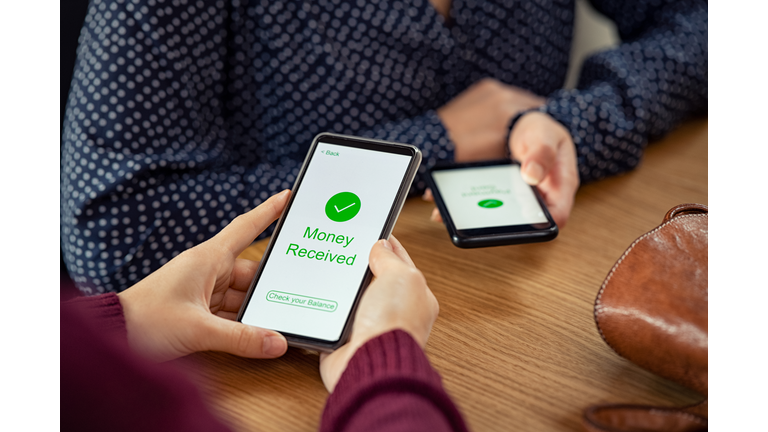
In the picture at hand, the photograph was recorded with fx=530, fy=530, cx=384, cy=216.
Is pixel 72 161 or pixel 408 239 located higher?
pixel 72 161

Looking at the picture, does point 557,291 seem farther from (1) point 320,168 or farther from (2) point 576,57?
(2) point 576,57

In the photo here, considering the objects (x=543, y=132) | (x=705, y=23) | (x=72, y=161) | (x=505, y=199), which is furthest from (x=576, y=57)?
(x=72, y=161)

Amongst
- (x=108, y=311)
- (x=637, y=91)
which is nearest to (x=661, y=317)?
(x=108, y=311)

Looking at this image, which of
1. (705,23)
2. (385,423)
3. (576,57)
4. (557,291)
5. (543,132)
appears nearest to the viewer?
(385,423)

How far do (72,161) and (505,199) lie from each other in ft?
1.56

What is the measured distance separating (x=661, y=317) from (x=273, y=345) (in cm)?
27

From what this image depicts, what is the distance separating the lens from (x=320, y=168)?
0.51m

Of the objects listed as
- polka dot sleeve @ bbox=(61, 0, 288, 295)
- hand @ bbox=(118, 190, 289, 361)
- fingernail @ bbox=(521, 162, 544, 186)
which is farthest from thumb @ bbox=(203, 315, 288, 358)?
fingernail @ bbox=(521, 162, 544, 186)

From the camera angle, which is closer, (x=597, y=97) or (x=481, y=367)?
(x=481, y=367)

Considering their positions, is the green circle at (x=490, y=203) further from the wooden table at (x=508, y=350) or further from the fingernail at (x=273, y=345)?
the fingernail at (x=273, y=345)

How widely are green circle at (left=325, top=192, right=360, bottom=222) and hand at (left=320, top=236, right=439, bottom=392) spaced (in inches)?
3.0

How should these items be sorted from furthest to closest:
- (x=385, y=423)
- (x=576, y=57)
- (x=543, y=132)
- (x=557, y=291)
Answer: (x=576, y=57) < (x=543, y=132) < (x=557, y=291) < (x=385, y=423)

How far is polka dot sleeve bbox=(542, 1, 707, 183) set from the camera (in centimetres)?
72

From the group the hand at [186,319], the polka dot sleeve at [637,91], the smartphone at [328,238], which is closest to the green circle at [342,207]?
the smartphone at [328,238]
